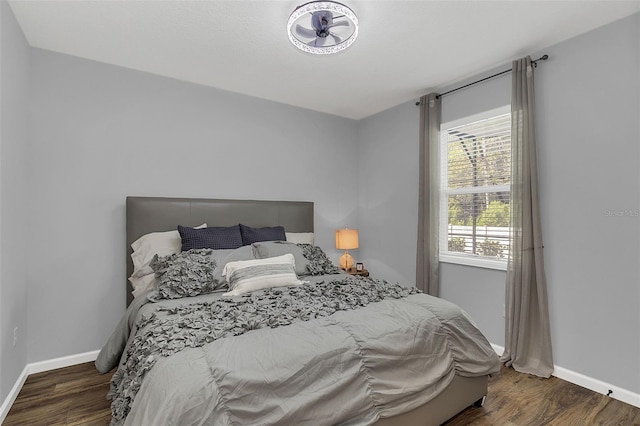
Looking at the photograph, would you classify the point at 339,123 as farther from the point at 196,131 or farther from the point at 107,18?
the point at 107,18

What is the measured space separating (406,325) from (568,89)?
7.30ft

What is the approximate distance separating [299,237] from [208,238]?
43.1 inches

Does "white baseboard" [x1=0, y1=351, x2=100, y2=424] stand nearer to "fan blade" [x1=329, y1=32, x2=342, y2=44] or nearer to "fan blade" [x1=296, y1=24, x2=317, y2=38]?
"fan blade" [x1=296, y1=24, x2=317, y2=38]

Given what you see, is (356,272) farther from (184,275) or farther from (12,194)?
(12,194)

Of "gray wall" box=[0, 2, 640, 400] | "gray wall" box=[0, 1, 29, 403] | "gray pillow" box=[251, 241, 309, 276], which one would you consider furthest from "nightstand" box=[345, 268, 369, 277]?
"gray wall" box=[0, 1, 29, 403]

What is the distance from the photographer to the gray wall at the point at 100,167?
8.52 ft

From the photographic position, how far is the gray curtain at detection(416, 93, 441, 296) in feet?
11.0

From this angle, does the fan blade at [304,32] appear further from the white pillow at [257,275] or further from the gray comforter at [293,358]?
the gray comforter at [293,358]

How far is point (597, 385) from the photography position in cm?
230

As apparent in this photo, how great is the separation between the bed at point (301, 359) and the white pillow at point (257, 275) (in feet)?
0.31

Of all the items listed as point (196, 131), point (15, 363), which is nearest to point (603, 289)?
point (196, 131)

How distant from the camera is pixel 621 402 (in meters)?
2.17

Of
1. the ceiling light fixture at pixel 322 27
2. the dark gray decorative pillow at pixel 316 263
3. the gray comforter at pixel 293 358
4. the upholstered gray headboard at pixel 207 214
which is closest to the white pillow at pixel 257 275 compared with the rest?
the gray comforter at pixel 293 358

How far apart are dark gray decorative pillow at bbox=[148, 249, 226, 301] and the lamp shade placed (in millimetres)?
1767
